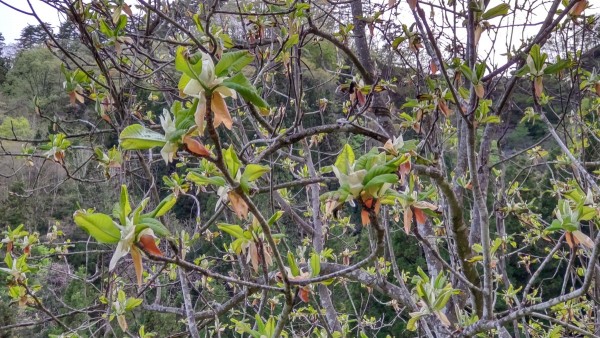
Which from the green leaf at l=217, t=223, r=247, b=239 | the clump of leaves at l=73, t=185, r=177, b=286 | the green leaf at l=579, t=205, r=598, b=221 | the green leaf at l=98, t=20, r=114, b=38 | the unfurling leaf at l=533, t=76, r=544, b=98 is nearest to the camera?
the clump of leaves at l=73, t=185, r=177, b=286

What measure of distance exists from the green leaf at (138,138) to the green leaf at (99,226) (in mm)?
127

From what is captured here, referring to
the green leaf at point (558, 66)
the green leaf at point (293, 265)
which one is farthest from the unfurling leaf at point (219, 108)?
the green leaf at point (558, 66)

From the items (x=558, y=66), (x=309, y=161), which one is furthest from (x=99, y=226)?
(x=309, y=161)

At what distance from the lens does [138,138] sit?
71 cm

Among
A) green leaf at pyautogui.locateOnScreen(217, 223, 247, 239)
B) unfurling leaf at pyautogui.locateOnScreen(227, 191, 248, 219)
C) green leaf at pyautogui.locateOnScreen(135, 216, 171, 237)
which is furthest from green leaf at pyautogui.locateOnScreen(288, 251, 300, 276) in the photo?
green leaf at pyautogui.locateOnScreen(135, 216, 171, 237)

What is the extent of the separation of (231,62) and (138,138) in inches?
7.6

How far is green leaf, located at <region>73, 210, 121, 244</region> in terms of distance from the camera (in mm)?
725

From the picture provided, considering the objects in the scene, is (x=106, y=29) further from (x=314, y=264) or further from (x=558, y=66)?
(x=558, y=66)

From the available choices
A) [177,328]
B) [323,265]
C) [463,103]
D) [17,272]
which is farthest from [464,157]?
[177,328]

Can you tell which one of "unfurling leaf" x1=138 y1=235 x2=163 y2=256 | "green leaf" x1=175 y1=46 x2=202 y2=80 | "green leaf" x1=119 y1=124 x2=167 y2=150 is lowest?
"unfurling leaf" x1=138 y1=235 x2=163 y2=256

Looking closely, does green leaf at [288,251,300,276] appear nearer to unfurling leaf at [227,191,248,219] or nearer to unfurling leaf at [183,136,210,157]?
unfurling leaf at [227,191,248,219]

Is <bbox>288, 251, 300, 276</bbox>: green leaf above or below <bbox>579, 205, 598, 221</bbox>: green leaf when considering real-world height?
below

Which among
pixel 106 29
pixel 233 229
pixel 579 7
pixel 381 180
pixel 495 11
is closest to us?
pixel 381 180

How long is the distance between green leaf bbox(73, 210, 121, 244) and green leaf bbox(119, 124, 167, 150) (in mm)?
127
